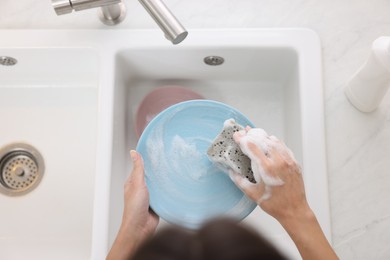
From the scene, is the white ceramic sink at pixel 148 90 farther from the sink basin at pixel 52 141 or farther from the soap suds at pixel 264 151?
the soap suds at pixel 264 151

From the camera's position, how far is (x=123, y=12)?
908 millimetres

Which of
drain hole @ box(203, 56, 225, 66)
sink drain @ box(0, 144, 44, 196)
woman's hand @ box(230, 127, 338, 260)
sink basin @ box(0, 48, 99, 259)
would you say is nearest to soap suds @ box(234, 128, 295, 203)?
woman's hand @ box(230, 127, 338, 260)

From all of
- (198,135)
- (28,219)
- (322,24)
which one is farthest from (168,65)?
(28,219)

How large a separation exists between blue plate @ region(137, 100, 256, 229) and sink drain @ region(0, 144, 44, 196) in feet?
1.06

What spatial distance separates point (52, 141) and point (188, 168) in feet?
1.17

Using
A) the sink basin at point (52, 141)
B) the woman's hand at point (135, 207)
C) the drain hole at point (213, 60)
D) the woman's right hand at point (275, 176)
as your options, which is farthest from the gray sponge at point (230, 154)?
the sink basin at point (52, 141)

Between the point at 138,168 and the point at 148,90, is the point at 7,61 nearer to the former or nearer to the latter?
the point at 148,90

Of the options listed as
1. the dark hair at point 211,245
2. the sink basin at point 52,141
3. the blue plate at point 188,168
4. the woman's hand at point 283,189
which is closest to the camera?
the dark hair at point 211,245

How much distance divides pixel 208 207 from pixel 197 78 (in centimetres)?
35

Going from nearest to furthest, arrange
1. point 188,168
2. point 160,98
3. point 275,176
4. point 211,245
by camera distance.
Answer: point 211,245, point 275,176, point 188,168, point 160,98

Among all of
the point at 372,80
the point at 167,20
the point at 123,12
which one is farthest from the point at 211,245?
the point at 123,12

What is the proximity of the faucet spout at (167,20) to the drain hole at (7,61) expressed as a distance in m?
0.38

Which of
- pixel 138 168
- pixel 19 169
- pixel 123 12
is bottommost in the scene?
pixel 19 169

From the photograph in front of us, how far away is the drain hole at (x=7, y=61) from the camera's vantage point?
925 mm
